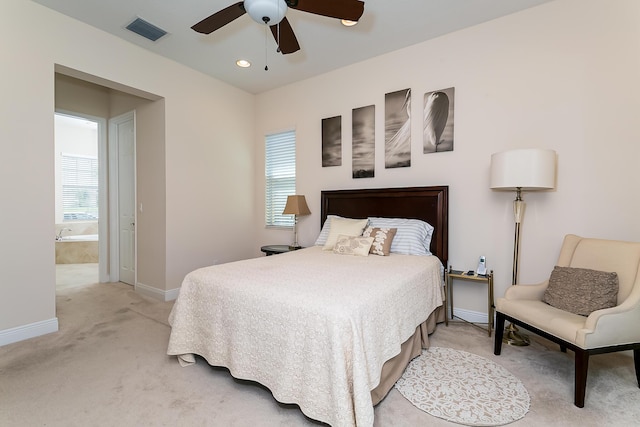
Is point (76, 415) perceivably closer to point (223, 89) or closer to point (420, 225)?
point (420, 225)

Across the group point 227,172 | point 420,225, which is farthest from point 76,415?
point 227,172

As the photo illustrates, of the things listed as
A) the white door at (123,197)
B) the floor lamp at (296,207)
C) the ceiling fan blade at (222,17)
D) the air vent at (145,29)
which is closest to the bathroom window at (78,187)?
the white door at (123,197)

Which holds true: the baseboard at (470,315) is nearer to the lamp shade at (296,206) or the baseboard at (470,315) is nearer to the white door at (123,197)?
the lamp shade at (296,206)

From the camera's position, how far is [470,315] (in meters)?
3.15

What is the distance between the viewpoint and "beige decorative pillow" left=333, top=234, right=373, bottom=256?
2996 mm

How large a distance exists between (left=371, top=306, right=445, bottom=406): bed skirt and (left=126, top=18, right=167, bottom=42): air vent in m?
3.80

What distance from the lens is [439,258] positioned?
10.4ft

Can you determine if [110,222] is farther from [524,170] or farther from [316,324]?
[524,170]

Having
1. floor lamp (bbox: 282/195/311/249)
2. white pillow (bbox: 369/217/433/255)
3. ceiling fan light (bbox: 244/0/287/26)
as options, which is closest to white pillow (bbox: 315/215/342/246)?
floor lamp (bbox: 282/195/311/249)

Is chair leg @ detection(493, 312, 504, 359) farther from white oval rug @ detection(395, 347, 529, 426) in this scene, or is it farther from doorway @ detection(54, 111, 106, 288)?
doorway @ detection(54, 111, 106, 288)

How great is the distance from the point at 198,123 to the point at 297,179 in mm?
1603

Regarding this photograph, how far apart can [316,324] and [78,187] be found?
27.9 feet

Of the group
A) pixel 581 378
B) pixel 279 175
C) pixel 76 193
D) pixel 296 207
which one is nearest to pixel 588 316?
pixel 581 378

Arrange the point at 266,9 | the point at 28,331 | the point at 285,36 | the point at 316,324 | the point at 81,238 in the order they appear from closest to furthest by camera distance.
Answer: the point at 316,324
the point at 266,9
the point at 285,36
the point at 28,331
the point at 81,238
